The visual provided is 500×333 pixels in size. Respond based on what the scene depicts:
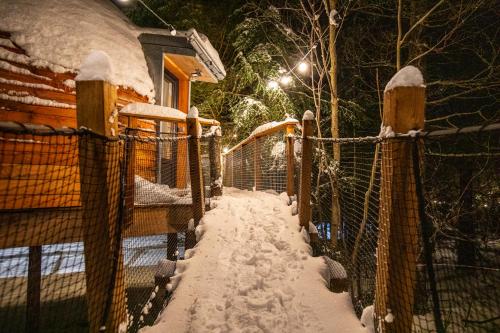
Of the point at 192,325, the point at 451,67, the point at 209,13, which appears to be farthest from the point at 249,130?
the point at 192,325

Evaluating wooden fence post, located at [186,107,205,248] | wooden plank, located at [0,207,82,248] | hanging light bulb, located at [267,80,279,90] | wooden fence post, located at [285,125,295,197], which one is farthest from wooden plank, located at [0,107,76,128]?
hanging light bulb, located at [267,80,279,90]

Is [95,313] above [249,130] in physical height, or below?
below

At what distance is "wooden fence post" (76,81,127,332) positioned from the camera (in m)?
2.11

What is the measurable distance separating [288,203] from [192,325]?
9.31 feet

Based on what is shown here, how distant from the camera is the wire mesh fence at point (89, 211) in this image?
2137 mm

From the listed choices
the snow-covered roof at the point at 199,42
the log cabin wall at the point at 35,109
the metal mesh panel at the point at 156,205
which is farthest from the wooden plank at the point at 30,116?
the snow-covered roof at the point at 199,42

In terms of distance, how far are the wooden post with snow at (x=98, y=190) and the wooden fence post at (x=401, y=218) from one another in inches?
81.7

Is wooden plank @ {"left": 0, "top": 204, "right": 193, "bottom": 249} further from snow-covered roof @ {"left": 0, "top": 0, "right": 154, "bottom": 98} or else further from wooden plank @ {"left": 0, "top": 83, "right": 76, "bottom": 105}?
snow-covered roof @ {"left": 0, "top": 0, "right": 154, "bottom": 98}

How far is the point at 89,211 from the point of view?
7.01ft

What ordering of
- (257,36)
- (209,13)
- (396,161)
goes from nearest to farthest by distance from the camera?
(396,161)
(257,36)
(209,13)

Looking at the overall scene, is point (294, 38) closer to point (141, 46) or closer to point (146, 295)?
point (141, 46)

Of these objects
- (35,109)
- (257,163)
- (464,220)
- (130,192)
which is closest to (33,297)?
(35,109)

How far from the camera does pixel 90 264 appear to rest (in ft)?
6.98

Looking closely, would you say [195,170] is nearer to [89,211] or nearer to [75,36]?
[89,211]
